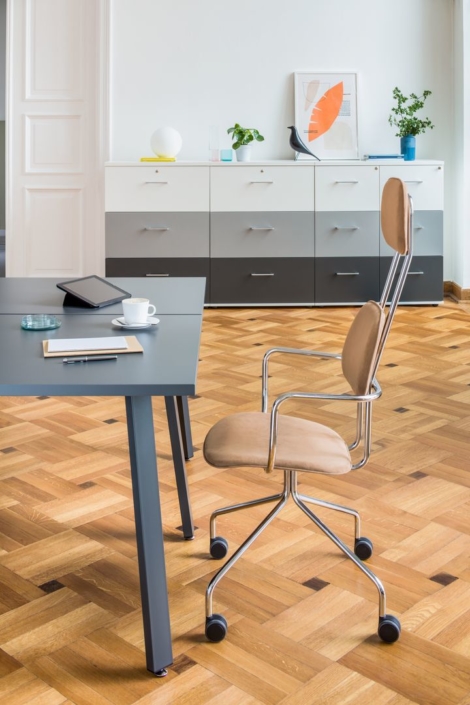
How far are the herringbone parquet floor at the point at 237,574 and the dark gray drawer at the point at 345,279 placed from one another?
268 cm

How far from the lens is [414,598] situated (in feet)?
7.28

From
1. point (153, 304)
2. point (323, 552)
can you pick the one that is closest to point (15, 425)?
point (153, 304)

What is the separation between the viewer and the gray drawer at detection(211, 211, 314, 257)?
6.53 metres

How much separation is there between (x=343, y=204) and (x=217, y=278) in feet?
3.73

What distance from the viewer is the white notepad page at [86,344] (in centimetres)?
201

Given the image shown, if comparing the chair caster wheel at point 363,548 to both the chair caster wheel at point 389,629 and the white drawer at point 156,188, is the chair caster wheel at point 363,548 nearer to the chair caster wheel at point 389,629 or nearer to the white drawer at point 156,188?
the chair caster wheel at point 389,629

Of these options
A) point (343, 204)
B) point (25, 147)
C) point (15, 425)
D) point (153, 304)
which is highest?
point (25, 147)

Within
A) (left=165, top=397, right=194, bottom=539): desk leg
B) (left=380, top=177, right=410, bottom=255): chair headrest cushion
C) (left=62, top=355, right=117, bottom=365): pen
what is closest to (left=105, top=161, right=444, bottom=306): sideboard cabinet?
(left=165, top=397, right=194, bottom=539): desk leg

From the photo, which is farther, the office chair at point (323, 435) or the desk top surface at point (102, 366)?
the office chair at point (323, 435)

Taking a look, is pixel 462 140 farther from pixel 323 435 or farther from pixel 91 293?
pixel 323 435

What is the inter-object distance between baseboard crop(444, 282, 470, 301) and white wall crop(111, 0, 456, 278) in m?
1.41

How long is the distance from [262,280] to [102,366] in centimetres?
479

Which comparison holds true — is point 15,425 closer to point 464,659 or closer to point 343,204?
point 464,659

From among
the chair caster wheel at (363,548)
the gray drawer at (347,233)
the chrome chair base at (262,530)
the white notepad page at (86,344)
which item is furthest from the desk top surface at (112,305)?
the gray drawer at (347,233)
